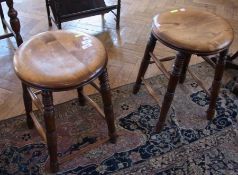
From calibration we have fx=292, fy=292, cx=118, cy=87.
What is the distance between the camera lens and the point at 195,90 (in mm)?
1960

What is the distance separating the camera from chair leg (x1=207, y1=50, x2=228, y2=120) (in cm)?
147

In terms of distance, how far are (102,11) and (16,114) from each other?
42.9 inches

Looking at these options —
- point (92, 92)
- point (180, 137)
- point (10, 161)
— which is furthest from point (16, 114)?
point (180, 137)

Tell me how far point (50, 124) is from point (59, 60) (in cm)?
27

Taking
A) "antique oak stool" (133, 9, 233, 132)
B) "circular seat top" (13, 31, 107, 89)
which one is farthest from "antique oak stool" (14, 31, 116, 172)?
"antique oak stool" (133, 9, 233, 132)

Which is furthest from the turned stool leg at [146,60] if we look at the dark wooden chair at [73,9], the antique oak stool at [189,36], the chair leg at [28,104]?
the dark wooden chair at [73,9]

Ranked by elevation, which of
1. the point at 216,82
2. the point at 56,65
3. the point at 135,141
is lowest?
the point at 135,141

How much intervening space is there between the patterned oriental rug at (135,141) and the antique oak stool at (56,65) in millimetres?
214

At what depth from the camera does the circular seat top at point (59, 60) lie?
44.4 inches

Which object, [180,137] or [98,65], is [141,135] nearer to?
[180,137]

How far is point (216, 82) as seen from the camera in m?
1.56

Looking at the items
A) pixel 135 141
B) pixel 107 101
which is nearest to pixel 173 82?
pixel 107 101

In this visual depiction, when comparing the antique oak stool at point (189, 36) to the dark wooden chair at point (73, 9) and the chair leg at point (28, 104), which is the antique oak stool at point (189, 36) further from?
the dark wooden chair at point (73, 9)

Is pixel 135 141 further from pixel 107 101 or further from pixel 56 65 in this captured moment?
pixel 56 65
